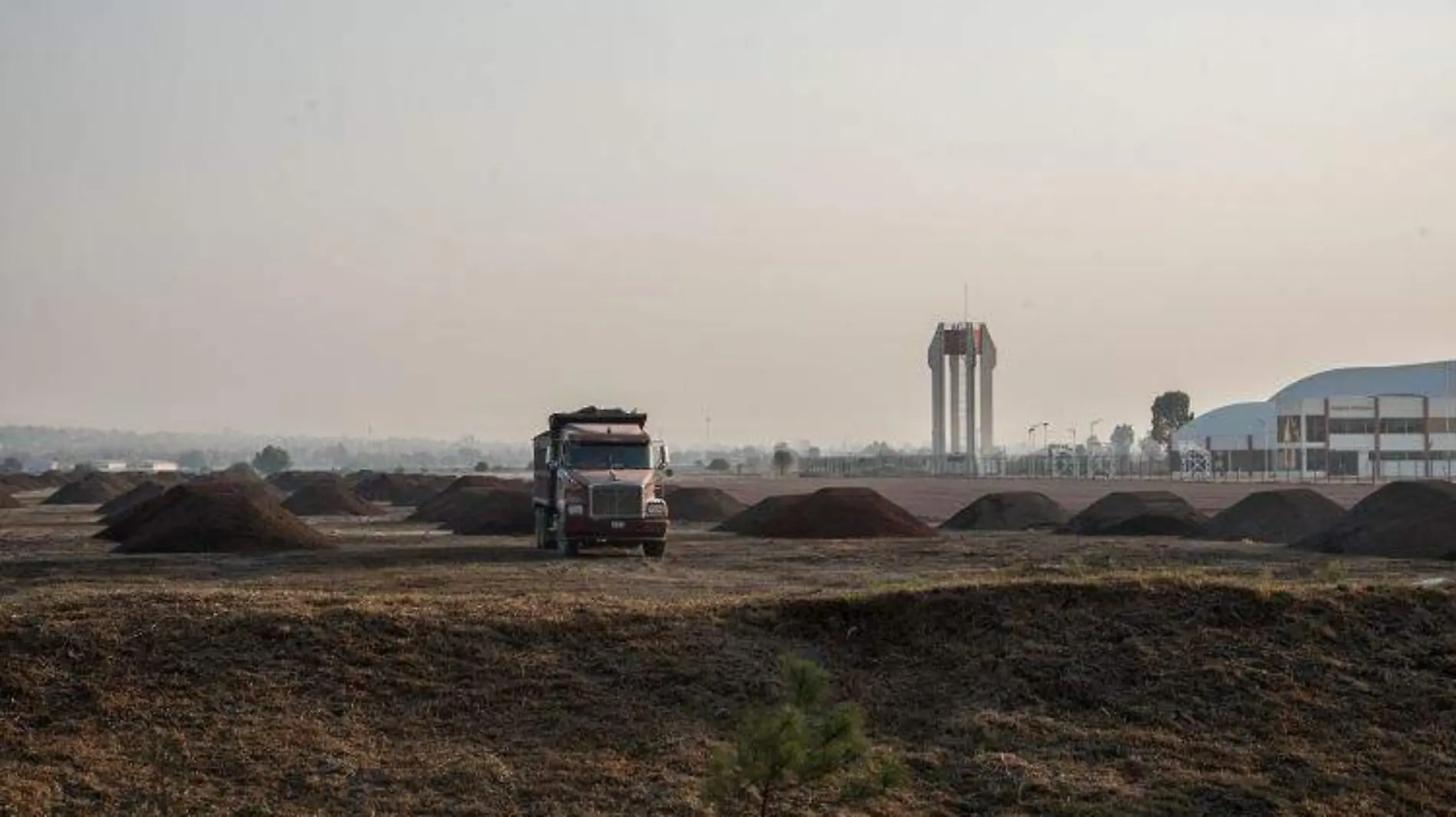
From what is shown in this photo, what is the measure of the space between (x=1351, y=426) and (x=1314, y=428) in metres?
2.66

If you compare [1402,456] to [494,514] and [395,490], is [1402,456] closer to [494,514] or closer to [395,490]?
[395,490]

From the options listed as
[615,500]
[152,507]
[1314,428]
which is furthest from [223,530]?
[1314,428]

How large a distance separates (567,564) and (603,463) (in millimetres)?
3805

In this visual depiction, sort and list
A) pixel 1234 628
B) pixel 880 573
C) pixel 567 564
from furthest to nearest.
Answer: pixel 567 564 → pixel 880 573 → pixel 1234 628

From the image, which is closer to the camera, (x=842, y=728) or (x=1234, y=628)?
(x=842, y=728)

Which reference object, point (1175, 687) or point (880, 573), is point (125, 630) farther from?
point (880, 573)

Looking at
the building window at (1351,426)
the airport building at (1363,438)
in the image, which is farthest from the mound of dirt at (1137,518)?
the building window at (1351,426)

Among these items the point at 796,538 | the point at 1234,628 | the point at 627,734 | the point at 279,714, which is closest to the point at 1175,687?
the point at 1234,628

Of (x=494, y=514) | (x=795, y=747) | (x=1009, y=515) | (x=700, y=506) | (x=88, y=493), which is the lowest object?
(x=795, y=747)

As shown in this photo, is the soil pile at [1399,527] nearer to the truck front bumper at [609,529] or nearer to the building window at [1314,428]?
the truck front bumper at [609,529]

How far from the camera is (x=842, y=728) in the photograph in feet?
39.7

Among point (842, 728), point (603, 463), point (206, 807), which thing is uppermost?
point (603, 463)

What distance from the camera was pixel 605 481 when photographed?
38438mm

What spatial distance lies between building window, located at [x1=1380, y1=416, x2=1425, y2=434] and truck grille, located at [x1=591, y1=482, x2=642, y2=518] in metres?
95.7
